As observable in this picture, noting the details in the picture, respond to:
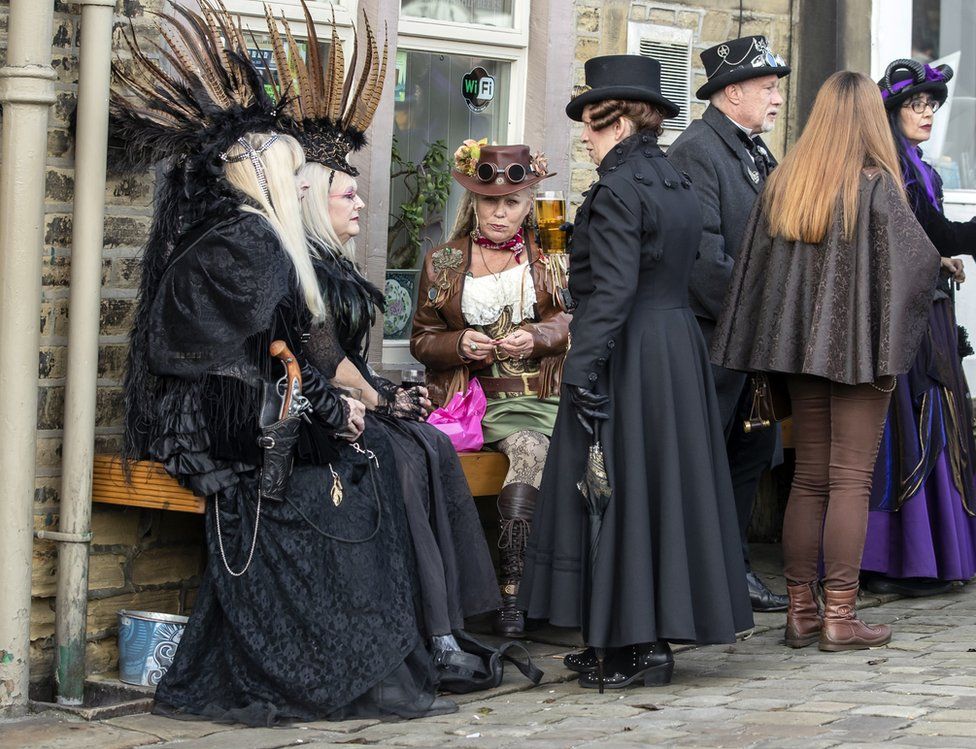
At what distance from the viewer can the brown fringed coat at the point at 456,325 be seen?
692cm

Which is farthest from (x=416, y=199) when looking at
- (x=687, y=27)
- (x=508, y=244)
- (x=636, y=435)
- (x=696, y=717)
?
(x=696, y=717)

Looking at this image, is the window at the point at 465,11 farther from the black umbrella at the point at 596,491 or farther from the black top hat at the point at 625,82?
the black umbrella at the point at 596,491

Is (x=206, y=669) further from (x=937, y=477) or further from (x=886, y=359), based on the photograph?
(x=937, y=477)

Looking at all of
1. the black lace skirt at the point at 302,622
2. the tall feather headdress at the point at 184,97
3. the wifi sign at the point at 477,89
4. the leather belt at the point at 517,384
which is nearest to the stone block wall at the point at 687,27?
the wifi sign at the point at 477,89

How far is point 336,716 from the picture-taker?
5375 mm

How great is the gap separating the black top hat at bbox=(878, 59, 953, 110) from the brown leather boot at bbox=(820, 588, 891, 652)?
231 centimetres

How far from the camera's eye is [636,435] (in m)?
5.72

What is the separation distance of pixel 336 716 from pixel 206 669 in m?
0.45

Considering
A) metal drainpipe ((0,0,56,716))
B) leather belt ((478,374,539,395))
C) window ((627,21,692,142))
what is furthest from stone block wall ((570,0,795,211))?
metal drainpipe ((0,0,56,716))

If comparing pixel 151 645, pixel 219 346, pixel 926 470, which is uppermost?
pixel 219 346

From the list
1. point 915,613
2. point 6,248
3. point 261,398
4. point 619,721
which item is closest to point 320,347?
point 261,398

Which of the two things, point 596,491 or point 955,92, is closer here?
point 596,491

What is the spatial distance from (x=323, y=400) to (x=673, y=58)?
11.2 feet

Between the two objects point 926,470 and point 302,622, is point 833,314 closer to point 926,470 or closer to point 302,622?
point 926,470
